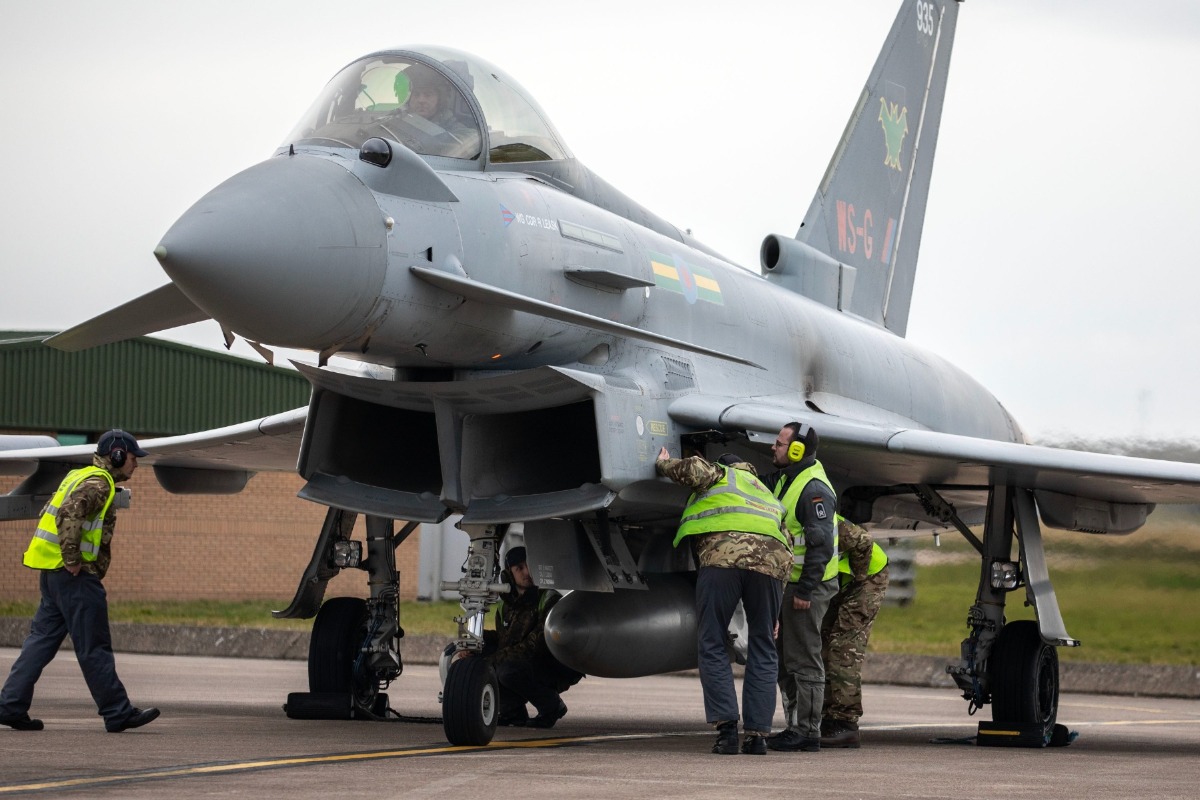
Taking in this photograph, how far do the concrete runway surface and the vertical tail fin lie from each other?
13.8 feet

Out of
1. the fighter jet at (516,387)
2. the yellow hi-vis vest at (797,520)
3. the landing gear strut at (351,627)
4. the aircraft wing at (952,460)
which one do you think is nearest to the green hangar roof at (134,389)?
the fighter jet at (516,387)

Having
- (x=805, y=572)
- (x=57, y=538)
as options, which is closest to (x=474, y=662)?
(x=805, y=572)

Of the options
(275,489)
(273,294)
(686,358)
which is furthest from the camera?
(275,489)

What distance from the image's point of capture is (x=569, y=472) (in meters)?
9.05

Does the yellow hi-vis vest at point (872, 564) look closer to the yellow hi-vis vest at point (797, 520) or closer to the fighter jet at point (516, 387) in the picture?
the yellow hi-vis vest at point (797, 520)

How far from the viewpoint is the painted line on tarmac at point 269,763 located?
5906mm

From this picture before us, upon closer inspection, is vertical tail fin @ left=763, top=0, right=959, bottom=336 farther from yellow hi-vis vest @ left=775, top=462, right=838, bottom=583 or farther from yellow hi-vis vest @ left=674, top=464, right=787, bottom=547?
yellow hi-vis vest @ left=674, top=464, right=787, bottom=547

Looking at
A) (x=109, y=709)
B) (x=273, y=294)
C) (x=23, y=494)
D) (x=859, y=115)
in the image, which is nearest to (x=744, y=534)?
(x=273, y=294)

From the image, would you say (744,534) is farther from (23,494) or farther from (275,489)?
(275,489)

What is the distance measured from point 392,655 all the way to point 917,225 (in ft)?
26.0

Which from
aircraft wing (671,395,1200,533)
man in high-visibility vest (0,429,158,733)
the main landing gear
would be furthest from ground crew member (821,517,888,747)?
man in high-visibility vest (0,429,158,733)

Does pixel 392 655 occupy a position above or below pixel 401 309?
below

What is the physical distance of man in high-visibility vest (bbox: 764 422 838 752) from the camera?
873 cm

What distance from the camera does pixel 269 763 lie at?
695 cm
